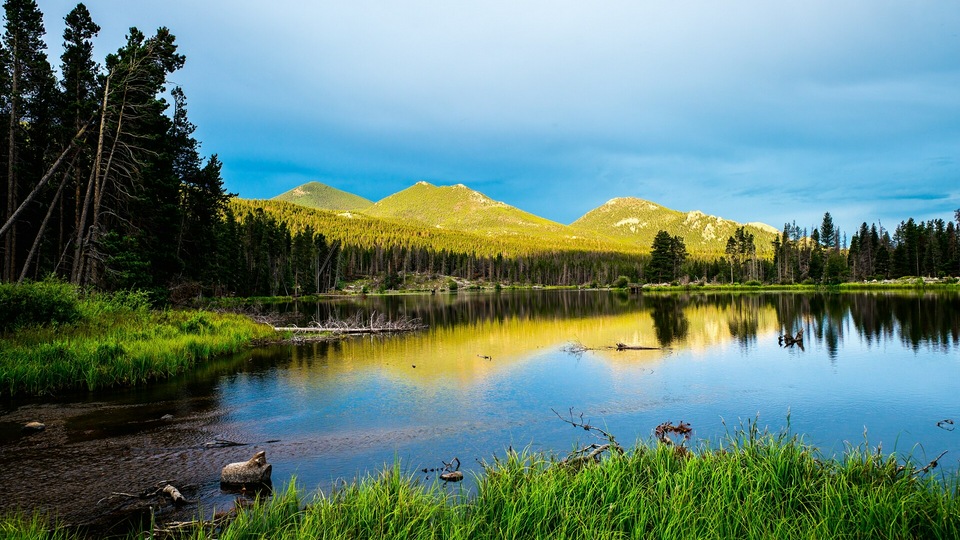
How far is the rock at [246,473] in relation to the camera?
384 inches

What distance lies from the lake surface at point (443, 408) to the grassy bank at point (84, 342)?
130cm

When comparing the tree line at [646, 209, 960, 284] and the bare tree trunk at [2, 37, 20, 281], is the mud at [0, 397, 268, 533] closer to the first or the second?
the bare tree trunk at [2, 37, 20, 281]

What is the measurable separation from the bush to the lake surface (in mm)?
5963

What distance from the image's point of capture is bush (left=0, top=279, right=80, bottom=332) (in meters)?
19.3

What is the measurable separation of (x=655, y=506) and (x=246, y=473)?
762 centimetres

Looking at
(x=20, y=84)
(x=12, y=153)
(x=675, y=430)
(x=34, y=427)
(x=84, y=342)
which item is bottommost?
(x=675, y=430)

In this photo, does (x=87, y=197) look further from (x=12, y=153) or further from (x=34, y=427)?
(x=34, y=427)

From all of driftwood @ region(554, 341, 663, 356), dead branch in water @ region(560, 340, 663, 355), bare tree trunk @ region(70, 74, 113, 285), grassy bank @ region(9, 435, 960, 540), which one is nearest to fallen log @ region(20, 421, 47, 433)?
grassy bank @ region(9, 435, 960, 540)

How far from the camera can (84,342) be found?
1897 cm

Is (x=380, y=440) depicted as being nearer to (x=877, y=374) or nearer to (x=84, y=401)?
(x=84, y=401)

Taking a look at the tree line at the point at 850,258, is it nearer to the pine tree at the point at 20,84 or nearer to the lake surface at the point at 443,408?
the lake surface at the point at 443,408

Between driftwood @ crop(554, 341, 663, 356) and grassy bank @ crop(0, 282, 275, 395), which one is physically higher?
grassy bank @ crop(0, 282, 275, 395)

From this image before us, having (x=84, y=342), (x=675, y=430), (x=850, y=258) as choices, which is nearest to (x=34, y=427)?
(x=84, y=342)

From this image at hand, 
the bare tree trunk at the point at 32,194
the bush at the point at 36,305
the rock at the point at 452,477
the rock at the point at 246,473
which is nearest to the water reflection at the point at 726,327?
the bush at the point at 36,305
